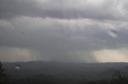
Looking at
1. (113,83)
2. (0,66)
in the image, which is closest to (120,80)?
(113,83)

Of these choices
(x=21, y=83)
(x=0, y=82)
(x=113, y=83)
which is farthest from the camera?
(x=21, y=83)

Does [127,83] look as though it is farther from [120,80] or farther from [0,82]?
[0,82]

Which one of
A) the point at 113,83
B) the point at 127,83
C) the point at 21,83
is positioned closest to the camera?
the point at 127,83

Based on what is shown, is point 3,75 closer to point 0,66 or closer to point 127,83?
point 0,66

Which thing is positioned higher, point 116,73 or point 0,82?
point 116,73

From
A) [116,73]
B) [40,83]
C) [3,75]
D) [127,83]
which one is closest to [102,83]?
[116,73]

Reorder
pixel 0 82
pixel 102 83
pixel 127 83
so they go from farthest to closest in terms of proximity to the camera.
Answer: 1. pixel 102 83
2. pixel 127 83
3. pixel 0 82

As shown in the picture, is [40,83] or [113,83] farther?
[40,83]

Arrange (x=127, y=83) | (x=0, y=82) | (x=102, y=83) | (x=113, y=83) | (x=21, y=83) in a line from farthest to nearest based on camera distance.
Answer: (x=21, y=83)
(x=102, y=83)
(x=113, y=83)
(x=127, y=83)
(x=0, y=82)

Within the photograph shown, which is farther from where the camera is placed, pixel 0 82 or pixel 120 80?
pixel 120 80
